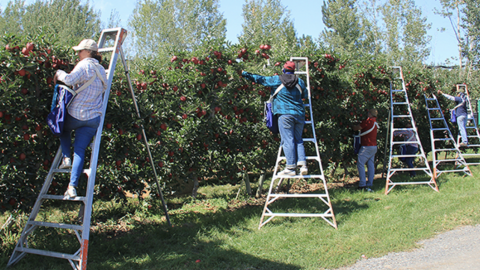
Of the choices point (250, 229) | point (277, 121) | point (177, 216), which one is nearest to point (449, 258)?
point (250, 229)

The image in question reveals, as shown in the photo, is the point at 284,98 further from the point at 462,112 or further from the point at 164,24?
the point at 164,24

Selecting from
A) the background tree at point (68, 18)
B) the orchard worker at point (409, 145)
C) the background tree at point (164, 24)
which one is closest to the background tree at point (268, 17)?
the background tree at point (164, 24)

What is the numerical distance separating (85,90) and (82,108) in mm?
188

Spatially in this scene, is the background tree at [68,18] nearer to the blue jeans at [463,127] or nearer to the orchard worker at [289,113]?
the orchard worker at [289,113]

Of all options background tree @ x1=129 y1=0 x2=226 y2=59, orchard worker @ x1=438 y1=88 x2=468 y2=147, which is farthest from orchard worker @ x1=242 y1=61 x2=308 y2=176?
background tree @ x1=129 y1=0 x2=226 y2=59

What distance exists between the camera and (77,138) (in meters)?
3.39

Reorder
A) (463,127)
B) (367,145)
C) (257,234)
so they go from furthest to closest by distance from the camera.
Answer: (463,127), (367,145), (257,234)

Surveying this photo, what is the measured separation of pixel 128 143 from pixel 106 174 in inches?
36.0

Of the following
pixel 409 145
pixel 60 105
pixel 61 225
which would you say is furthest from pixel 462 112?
pixel 61 225

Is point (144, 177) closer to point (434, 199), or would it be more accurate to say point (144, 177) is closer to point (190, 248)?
point (190, 248)

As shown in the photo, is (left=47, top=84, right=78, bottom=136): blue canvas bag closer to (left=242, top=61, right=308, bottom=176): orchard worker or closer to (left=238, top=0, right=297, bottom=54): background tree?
(left=242, top=61, right=308, bottom=176): orchard worker

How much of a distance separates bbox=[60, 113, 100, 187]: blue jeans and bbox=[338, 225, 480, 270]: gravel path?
2.92 meters

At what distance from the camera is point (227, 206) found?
687 cm

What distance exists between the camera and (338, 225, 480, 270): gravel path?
3.55 meters
